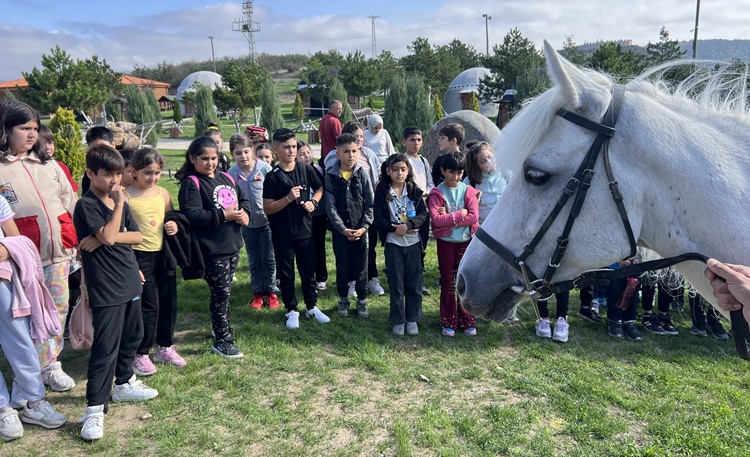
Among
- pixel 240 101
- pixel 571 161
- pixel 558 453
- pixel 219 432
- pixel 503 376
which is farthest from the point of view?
pixel 240 101

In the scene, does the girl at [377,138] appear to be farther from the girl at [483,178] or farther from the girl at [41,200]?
the girl at [41,200]

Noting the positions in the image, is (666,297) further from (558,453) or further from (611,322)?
(558,453)

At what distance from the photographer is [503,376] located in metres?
3.86

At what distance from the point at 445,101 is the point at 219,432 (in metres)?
41.1

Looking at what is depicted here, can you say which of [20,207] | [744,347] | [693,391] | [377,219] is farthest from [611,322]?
[20,207]

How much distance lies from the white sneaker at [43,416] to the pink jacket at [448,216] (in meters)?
3.45

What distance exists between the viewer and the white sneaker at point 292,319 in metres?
4.78

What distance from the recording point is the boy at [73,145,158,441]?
3.07 m

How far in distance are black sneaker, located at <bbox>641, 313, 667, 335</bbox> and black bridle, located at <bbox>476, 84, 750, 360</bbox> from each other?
3561 mm

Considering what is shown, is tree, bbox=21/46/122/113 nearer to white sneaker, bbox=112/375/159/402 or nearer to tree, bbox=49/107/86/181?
tree, bbox=49/107/86/181

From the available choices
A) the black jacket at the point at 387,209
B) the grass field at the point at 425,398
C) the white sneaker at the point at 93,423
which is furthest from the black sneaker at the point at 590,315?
the white sneaker at the point at 93,423

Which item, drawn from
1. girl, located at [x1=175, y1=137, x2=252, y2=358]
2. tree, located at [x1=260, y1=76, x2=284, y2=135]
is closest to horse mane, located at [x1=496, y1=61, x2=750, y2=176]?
girl, located at [x1=175, y1=137, x2=252, y2=358]

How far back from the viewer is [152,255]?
12.3ft

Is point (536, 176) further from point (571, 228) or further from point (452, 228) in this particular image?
point (452, 228)
